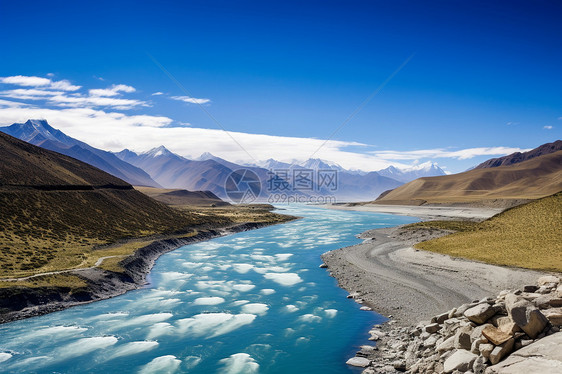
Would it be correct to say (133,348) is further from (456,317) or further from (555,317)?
(555,317)

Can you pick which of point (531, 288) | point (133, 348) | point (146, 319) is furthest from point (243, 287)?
point (531, 288)

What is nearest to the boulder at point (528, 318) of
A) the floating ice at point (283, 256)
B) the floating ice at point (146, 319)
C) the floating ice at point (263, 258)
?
the floating ice at point (146, 319)

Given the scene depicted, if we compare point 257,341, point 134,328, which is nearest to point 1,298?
point 134,328

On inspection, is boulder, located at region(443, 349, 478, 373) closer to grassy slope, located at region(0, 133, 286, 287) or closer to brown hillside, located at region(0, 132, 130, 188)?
grassy slope, located at region(0, 133, 286, 287)

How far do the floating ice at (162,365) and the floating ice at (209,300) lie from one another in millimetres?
11534

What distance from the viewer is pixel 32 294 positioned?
33.0 meters

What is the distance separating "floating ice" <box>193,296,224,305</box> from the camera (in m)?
35.2

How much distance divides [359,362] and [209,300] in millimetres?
18355

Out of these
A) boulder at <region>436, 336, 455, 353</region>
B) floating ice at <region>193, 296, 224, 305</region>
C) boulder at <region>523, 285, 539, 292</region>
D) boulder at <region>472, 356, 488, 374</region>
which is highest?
boulder at <region>523, 285, 539, 292</region>

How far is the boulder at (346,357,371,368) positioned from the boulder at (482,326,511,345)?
7316mm

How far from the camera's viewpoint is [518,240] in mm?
46562

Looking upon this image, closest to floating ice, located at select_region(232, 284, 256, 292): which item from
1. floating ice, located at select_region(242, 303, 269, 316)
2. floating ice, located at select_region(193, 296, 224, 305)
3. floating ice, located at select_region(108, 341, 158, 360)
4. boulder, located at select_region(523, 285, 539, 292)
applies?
floating ice, located at select_region(193, 296, 224, 305)

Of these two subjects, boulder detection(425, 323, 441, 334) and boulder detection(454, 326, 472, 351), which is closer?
boulder detection(454, 326, 472, 351)

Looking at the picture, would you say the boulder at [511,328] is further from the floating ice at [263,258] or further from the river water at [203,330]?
the floating ice at [263,258]
